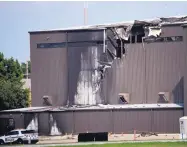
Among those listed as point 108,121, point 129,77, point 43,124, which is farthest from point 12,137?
point 129,77

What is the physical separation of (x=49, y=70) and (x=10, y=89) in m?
14.6

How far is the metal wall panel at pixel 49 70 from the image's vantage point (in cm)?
6069

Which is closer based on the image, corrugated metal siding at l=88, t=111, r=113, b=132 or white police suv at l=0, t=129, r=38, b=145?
white police suv at l=0, t=129, r=38, b=145

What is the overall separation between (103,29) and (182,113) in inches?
542

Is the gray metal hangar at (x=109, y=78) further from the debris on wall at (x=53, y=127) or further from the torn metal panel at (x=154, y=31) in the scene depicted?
the torn metal panel at (x=154, y=31)

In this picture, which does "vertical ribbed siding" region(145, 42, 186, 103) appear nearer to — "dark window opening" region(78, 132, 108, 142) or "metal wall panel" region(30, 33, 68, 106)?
"metal wall panel" region(30, 33, 68, 106)

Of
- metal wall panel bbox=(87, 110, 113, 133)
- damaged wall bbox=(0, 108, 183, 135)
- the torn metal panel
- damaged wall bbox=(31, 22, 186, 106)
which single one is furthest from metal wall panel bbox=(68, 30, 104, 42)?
metal wall panel bbox=(87, 110, 113, 133)

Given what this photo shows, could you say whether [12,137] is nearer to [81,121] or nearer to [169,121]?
[81,121]

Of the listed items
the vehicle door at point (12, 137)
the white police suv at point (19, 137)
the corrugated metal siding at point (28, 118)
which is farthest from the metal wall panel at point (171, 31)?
the vehicle door at point (12, 137)

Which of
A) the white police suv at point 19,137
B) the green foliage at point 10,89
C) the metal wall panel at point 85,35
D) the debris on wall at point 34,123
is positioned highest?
the metal wall panel at point 85,35

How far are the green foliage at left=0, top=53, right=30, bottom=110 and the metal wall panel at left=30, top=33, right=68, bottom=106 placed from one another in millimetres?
10499

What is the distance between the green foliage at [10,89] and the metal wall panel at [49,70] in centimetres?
1050

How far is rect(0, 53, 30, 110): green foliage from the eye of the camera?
71938mm

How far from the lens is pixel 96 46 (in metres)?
59.6
